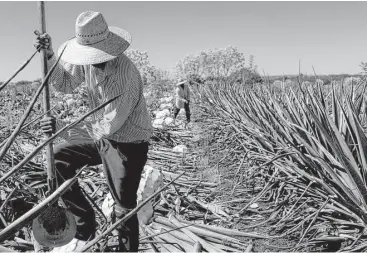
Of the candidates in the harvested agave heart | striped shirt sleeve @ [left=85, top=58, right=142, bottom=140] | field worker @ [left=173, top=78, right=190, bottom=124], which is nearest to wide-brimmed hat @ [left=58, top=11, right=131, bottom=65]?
striped shirt sleeve @ [left=85, top=58, right=142, bottom=140]

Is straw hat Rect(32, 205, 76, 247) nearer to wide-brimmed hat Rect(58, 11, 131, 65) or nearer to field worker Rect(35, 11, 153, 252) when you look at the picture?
field worker Rect(35, 11, 153, 252)

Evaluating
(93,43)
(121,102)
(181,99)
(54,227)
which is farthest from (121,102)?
(181,99)

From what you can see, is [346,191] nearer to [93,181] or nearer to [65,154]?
[65,154]

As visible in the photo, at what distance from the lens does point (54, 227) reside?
1667 mm

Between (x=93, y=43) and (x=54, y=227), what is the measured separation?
36.1 inches

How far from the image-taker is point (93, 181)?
3.22 meters

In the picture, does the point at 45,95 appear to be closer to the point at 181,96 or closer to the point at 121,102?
the point at 121,102

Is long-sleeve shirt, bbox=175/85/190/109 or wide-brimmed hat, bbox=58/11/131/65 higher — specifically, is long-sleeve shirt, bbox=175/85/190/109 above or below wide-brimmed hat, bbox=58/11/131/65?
below

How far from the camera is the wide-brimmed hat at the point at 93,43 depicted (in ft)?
6.11

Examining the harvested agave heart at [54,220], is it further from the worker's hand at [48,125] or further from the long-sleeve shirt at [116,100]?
the long-sleeve shirt at [116,100]

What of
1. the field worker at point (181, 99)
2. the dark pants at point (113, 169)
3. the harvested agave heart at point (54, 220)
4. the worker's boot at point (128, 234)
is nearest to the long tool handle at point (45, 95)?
the harvested agave heart at point (54, 220)

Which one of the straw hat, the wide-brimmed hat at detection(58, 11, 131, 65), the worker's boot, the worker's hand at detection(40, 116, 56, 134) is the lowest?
the worker's boot

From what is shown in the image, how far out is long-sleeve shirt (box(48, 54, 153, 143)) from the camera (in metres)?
1.92

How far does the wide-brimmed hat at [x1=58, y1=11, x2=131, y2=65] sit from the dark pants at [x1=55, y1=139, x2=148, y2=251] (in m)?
0.45
